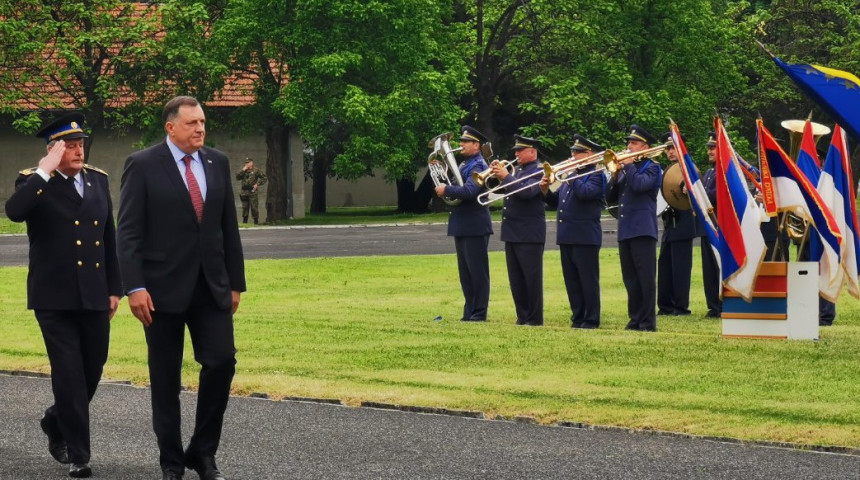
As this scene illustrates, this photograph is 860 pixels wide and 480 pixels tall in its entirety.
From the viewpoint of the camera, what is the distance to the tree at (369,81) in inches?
1679

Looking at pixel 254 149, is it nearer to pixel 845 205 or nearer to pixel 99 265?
pixel 845 205

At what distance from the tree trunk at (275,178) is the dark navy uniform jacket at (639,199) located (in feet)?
96.9

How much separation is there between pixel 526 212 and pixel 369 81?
94.7 ft

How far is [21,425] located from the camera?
9695 mm

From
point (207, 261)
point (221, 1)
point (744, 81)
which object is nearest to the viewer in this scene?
point (207, 261)

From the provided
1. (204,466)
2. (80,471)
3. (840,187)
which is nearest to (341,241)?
(840,187)

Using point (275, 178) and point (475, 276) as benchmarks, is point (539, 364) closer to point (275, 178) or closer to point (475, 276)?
point (475, 276)

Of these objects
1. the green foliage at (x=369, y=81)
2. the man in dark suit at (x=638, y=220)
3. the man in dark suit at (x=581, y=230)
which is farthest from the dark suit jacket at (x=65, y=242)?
the green foliage at (x=369, y=81)

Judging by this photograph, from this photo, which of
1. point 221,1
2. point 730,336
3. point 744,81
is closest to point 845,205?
point 730,336

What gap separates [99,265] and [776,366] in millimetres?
5581

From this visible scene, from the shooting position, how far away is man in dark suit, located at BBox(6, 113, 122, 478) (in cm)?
830

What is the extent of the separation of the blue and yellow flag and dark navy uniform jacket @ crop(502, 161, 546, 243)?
12.7 feet

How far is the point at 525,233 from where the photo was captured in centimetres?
1631

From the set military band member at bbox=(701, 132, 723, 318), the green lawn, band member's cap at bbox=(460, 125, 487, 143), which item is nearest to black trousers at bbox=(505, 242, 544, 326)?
the green lawn
